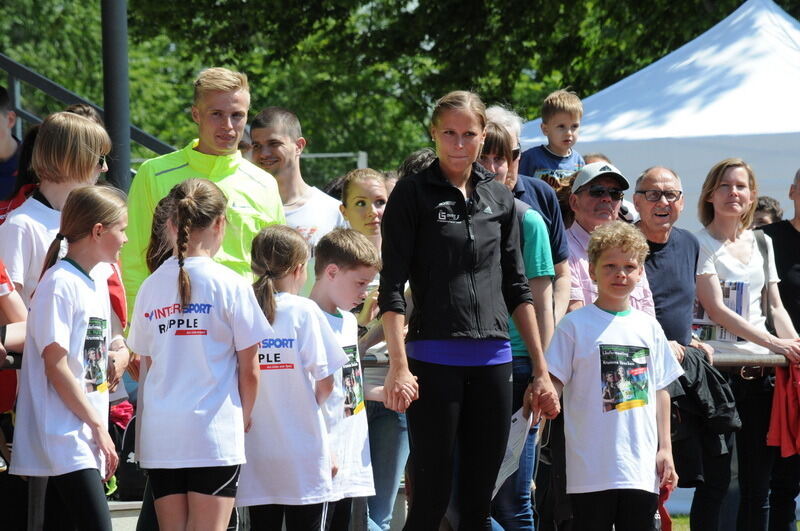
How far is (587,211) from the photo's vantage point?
16.7 ft

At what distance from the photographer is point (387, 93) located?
61.6 ft

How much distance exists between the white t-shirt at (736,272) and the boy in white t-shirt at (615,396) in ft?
3.32

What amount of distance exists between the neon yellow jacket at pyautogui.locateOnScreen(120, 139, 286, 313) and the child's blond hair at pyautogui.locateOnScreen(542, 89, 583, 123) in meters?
2.56

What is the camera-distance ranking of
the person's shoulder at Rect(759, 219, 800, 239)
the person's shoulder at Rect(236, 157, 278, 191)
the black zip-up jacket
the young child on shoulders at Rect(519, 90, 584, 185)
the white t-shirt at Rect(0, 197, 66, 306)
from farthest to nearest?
the young child on shoulders at Rect(519, 90, 584, 185) < the person's shoulder at Rect(759, 219, 800, 239) < the person's shoulder at Rect(236, 157, 278, 191) < the white t-shirt at Rect(0, 197, 66, 306) < the black zip-up jacket

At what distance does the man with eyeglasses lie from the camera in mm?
4906

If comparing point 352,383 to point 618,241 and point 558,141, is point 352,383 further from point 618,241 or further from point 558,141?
point 558,141

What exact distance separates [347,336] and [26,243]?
1.23 m

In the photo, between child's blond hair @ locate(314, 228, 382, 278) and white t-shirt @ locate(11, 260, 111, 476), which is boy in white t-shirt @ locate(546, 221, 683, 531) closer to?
child's blond hair @ locate(314, 228, 382, 278)

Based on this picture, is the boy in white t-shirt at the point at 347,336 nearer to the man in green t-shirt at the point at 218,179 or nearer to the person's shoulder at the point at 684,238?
the man in green t-shirt at the point at 218,179

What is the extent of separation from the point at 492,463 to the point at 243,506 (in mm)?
907

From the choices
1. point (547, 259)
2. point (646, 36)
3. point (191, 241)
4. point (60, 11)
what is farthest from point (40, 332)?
point (60, 11)

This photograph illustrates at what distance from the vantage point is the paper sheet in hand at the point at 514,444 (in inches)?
170

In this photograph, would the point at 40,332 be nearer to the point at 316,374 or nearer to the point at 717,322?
the point at 316,374

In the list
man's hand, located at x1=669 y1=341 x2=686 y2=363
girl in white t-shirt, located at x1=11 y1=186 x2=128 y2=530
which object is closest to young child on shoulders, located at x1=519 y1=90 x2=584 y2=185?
man's hand, located at x1=669 y1=341 x2=686 y2=363
